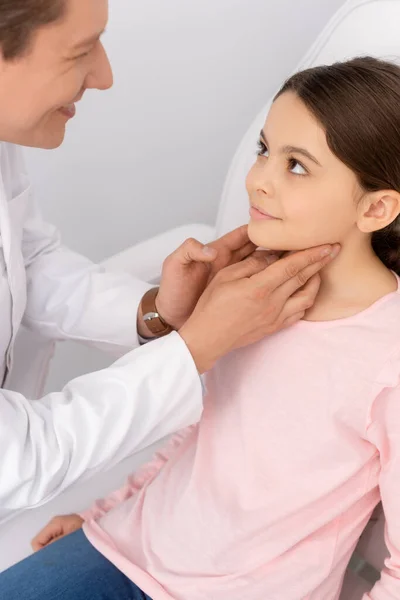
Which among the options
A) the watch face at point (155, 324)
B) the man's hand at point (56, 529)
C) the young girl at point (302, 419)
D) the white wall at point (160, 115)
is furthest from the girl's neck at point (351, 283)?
the white wall at point (160, 115)

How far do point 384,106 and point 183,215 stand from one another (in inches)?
45.1

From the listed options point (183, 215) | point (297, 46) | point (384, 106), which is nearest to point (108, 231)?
point (183, 215)

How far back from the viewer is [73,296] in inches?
47.4

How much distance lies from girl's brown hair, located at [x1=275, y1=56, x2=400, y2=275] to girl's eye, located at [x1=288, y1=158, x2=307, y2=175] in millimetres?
43

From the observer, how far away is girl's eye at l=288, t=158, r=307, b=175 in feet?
2.84

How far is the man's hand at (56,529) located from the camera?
3.68 feet

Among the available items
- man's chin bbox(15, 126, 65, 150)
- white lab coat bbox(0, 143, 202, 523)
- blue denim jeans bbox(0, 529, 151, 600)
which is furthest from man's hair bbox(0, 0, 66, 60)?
blue denim jeans bbox(0, 529, 151, 600)

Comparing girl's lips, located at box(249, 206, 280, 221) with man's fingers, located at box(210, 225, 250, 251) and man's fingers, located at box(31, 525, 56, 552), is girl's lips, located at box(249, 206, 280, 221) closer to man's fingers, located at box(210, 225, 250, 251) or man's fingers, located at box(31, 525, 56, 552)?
man's fingers, located at box(210, 225, 250, 251)

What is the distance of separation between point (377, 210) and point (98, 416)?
0.41m

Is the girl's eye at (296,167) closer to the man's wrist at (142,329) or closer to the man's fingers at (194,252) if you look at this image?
the man's fingers at (194,252)

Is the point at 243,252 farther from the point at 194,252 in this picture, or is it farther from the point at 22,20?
the point at 22,20

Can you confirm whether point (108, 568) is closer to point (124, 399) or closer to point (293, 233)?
point (124, 399)

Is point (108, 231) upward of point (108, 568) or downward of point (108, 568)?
upward

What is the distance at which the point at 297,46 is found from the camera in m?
1.76
